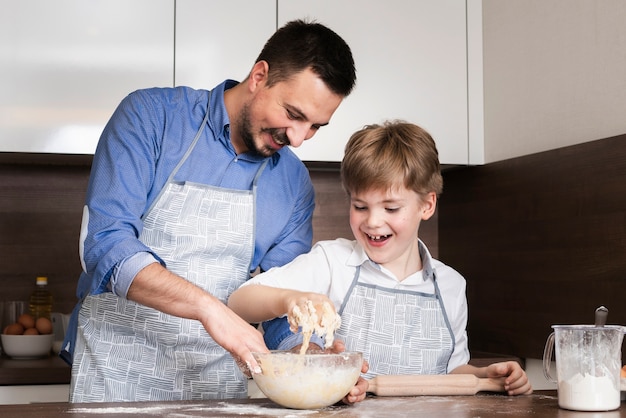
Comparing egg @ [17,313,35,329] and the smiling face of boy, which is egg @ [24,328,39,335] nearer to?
egg @ [17,313,35,329]

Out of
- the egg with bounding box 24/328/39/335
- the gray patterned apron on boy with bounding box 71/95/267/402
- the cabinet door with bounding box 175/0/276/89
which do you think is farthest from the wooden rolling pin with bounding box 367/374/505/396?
the egg with bounding box 24/328/39/335

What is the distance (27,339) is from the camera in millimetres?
2436

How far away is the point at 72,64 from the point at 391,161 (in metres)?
1.14

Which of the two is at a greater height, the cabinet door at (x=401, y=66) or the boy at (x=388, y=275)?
the cabinet door at (x=401, y=66)

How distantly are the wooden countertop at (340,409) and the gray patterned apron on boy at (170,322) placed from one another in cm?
39

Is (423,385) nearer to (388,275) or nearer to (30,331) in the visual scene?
(388,275)

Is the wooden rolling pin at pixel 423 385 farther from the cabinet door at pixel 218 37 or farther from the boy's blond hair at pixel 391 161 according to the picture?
the cabinet door at pixel 218 37

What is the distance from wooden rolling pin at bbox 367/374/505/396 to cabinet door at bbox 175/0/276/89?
51.1 inches

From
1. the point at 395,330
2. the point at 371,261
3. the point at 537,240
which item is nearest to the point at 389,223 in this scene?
the point at 371,261

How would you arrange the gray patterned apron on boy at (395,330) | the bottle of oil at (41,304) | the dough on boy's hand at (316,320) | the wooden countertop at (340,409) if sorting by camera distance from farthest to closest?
the bottle of oil at (41,304) < the gray patterned apron on boy at (395,330) < the dough on boy's hand at (316,320) < the wooden countertop at (340,409)

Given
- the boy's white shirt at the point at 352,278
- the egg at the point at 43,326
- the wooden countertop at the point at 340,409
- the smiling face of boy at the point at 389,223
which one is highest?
the smiling face of boy at the point at 389,223

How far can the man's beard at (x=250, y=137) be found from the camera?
5.34 ft

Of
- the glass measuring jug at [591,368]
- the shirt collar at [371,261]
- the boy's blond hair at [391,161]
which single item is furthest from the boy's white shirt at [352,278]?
the glass measuring jug at [591,368]

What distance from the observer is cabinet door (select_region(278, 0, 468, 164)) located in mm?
2512
